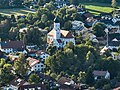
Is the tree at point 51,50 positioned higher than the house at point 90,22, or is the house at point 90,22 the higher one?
the tree at point 51,50

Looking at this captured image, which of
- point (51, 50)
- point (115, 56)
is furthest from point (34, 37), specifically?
point (115, 56)

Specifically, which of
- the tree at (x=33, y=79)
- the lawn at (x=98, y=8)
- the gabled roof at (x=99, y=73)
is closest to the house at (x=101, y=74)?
the gabled roof at (x=99, y=73)

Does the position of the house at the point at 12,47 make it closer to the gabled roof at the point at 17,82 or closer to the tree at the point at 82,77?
the gabled roof at the point at 17,82

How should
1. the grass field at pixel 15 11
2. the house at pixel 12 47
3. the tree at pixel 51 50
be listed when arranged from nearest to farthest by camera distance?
the tree at pixel 51 50 → the house at pixel 12 47 → the grass field at pixel 15 11

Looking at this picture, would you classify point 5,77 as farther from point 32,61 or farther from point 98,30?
point 98,30

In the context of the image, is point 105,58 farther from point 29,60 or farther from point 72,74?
point 29,60

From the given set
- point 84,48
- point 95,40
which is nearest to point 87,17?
point 95,40
